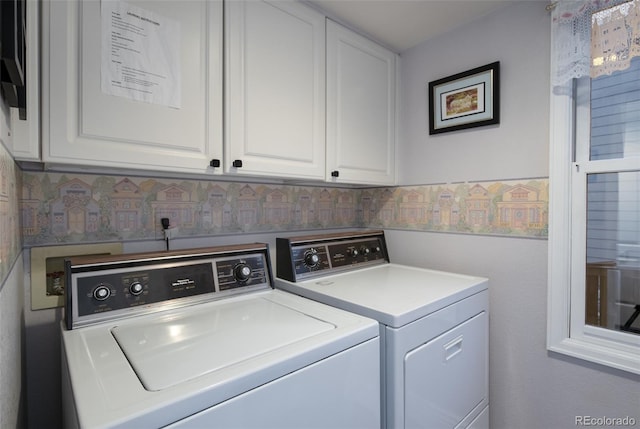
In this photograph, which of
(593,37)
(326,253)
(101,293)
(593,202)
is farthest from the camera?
(326,253)

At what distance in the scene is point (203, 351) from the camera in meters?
0.84

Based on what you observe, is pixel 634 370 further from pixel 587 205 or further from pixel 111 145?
pixel 111 145

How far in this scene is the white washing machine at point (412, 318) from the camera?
1.08 meters

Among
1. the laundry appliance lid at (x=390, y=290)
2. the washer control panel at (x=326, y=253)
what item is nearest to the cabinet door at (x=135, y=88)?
the washer control panel at (x=326, y=253)

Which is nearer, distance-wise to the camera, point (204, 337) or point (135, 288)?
point (204, 337)

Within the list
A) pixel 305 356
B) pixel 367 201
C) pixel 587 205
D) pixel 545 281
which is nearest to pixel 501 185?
pixel 587 205

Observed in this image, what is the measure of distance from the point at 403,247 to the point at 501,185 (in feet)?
2.19

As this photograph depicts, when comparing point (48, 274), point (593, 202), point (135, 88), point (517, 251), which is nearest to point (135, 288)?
point (48, 274)

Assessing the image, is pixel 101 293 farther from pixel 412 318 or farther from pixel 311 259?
pixel 412 318

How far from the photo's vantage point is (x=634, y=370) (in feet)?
4.23

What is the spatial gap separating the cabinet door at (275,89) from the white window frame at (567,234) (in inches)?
41.5

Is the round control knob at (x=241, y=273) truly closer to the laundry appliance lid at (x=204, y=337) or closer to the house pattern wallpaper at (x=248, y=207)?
the laundry appliance lid at (x=204, y=337)

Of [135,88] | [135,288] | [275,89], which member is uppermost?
[275,89]

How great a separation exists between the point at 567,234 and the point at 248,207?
4.95 ft
